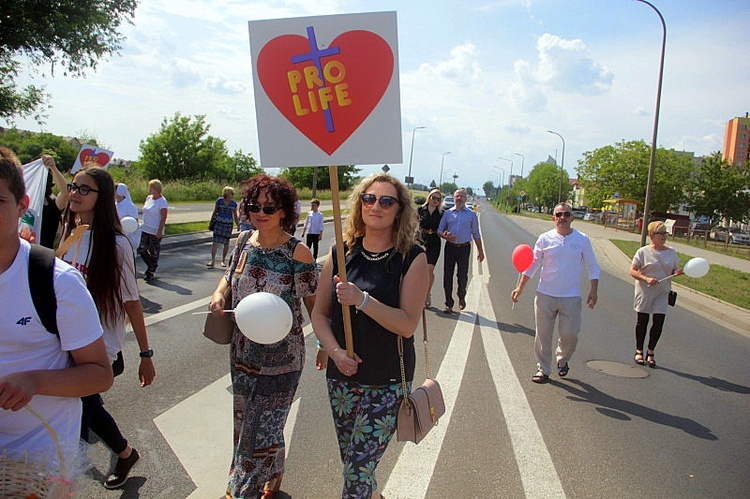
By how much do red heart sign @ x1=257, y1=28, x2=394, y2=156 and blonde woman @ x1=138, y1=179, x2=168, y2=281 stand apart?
8.23m

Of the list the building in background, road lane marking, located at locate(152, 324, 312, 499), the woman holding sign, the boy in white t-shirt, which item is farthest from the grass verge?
the building in background

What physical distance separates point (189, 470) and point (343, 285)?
193 cm

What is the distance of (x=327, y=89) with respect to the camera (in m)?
2.81

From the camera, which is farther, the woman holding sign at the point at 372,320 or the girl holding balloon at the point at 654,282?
the girl holding balloon at the point at 654,282

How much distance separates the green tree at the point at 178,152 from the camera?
5569 centimetres

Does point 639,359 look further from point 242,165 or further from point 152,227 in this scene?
point 242,165

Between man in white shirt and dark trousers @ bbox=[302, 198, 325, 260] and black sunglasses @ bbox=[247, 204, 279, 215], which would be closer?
black sunglasses @ bbox=[247, 204, 279, 215]

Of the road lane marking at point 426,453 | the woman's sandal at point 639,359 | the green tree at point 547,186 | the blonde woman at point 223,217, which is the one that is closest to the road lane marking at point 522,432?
the road lane marking at point 426,453

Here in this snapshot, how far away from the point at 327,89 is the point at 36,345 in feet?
5.70

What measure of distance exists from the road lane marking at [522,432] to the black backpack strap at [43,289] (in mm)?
3018

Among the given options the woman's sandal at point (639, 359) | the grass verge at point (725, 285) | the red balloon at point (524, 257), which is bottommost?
the grass verge at point (725, 285)

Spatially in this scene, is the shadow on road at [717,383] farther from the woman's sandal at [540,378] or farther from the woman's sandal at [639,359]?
the woman's sandal at [540,378]

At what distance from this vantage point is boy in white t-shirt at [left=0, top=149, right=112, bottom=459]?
176 cm

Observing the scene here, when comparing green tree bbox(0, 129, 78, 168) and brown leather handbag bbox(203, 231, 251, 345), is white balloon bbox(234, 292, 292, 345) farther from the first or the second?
green tree bbox(0, 129, 78, 168)
